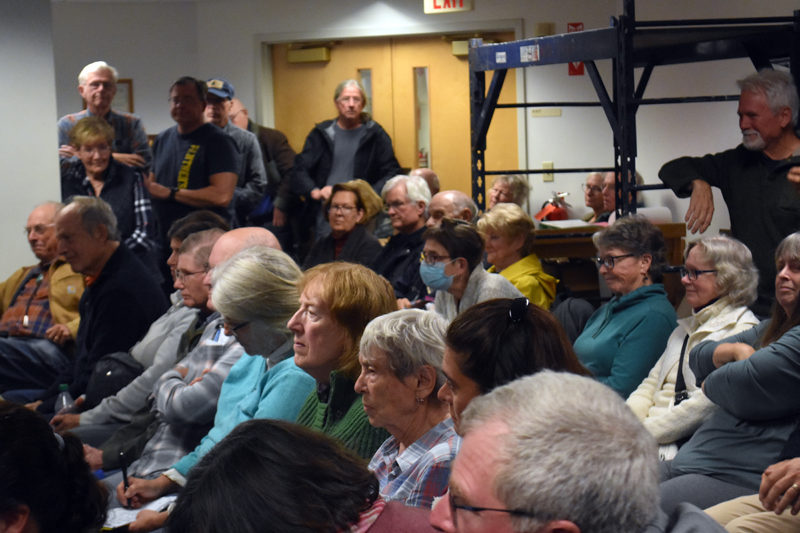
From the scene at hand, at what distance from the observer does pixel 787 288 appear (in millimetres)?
2660

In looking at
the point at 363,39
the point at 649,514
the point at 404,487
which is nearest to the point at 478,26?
the point at 363,39

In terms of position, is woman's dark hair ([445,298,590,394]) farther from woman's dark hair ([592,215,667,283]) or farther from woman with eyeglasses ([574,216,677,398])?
woman's dark hair ([592,215,667,283])

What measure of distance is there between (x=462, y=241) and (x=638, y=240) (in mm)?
753

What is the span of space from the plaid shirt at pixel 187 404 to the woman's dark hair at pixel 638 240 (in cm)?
140

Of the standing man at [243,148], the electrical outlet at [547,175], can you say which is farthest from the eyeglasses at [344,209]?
the electrical outlet at [547,175]

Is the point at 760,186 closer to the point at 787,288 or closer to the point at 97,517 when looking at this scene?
the point at 787,288

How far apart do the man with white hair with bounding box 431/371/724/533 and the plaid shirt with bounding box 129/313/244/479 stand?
2.04 m

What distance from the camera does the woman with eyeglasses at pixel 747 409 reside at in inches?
99.9

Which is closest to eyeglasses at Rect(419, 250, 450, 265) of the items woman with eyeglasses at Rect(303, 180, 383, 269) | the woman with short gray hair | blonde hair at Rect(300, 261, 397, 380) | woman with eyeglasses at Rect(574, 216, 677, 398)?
woman with eyeglasses at Rect(574, 216, 677, 398)

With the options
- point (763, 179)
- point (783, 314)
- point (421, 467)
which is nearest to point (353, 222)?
point (763, 179)

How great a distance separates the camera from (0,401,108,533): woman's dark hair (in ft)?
5.69

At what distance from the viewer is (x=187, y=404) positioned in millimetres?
3225

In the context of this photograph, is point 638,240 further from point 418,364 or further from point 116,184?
point 116,184

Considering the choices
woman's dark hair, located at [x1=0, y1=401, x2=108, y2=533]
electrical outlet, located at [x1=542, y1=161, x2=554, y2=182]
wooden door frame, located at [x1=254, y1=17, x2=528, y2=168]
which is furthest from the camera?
wooden door frame, located at [x1=254, y1=17, x2=528, y2=168]
